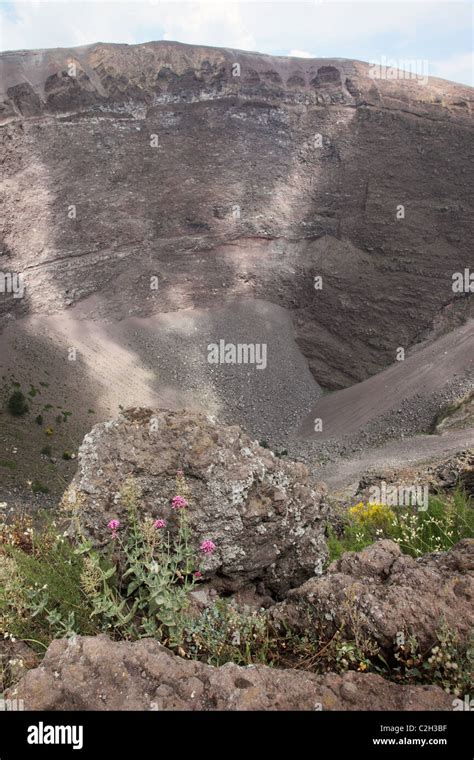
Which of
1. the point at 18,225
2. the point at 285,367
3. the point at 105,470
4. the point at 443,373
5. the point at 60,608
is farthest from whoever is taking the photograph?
the point at 285,367

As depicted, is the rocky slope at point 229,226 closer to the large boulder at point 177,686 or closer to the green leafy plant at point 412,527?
the green leafy plant at point 412,527

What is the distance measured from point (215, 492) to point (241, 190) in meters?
37.2

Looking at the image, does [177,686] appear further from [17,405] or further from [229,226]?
[229,226]

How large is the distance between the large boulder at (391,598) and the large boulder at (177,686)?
442mm

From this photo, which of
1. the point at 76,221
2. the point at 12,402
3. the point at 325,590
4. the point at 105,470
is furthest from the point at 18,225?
the point at 325,590

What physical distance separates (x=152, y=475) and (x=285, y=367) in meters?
31.2

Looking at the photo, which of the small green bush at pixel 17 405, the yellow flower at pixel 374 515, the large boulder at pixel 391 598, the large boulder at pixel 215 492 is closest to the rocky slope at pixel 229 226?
the small green bush at pixel 17 405

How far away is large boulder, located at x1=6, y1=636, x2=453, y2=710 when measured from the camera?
9.02ft

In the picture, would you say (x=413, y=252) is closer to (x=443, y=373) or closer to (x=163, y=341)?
(x=443, y=373)

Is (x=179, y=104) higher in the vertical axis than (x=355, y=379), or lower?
higher

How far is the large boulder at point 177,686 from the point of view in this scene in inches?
108

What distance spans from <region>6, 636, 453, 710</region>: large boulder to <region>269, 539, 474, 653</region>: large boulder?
442mm

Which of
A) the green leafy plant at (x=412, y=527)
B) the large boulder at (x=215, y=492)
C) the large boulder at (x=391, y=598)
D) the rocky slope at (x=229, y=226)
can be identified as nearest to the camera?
the large boulder at (x=391, y=598)

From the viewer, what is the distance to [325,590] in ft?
12.3
